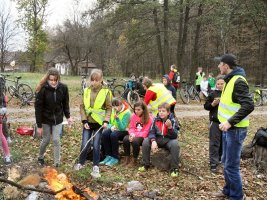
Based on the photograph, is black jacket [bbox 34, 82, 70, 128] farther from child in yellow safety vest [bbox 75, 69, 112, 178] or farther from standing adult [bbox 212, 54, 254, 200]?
standing adult [bbox 212, 54, 254, 200]

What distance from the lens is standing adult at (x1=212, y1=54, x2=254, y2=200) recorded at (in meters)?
4.91

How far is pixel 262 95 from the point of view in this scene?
20750mm

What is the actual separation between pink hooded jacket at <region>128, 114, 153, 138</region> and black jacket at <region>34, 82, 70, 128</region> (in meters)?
1.56

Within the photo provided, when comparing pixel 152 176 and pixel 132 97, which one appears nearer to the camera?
pixel 152 176

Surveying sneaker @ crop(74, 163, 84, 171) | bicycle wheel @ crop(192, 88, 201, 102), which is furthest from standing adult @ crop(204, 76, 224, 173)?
bicycle wheel @ crop(192, 88, 201, 102)

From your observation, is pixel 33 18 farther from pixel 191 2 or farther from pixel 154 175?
pixel 154 175

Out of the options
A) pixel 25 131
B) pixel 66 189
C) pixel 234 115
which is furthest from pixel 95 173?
pixel 25 131

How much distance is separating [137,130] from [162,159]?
2.70 feet

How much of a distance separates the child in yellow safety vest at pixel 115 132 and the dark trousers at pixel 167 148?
69 cm

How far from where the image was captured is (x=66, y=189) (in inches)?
178

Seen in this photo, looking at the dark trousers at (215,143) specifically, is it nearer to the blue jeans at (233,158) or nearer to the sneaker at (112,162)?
the blue jeans at (233,158)

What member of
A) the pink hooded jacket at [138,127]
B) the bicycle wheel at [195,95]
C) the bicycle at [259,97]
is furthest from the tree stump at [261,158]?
the bicycle at [259,97]

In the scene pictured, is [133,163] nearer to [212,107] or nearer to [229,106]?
[212,107]

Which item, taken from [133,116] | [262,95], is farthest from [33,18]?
[133,116]
